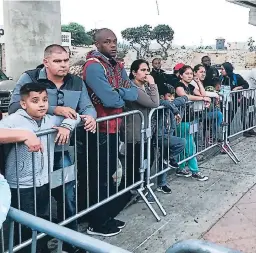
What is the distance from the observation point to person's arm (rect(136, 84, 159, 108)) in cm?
442

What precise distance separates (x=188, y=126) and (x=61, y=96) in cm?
253

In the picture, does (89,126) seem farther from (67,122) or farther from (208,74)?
(208,74)

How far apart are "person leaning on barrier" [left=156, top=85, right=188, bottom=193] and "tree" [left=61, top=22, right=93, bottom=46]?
5697 cm

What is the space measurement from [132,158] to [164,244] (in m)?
1.10

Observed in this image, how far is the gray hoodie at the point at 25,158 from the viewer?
3.09 m

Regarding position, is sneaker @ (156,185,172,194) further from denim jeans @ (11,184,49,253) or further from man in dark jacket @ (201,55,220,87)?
man in dark jacket @ (201,55,220,87)

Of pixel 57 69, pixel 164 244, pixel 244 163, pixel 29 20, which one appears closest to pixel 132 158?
pixel 164 244

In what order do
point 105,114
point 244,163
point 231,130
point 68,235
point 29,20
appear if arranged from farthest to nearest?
point 29,20 < point 231,130 < point 244,163 < point 105,114 < point 68,235

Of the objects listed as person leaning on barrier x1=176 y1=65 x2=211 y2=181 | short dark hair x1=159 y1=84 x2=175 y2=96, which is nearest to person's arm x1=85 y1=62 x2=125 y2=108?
short dark hair x1=159 y1=84 x2=175 y2=96

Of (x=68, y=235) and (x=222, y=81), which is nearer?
(x=68, y=235)

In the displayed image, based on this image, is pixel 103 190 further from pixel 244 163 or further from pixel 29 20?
pixel 29 20

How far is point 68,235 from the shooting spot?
1714 millimetres

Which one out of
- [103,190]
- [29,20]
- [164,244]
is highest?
[29,20]

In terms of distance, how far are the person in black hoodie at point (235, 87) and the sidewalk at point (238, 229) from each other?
9.34ft
